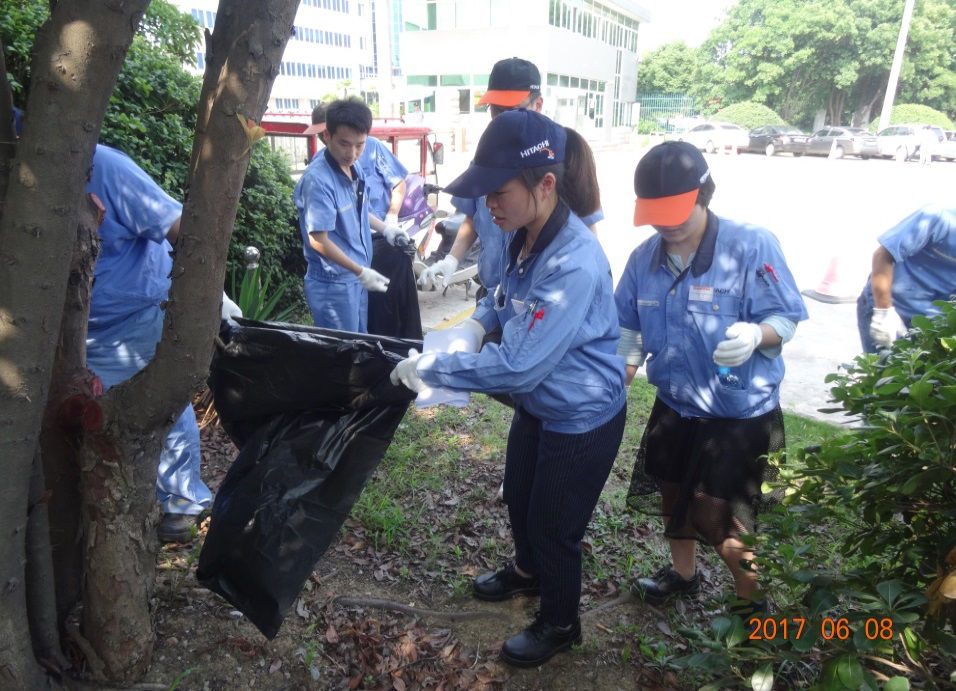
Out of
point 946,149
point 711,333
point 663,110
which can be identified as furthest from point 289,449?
point 663,110

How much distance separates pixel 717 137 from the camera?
29875mm

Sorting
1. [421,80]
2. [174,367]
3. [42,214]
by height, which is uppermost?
[421,80]

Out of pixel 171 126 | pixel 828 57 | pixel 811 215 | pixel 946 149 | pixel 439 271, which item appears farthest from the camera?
pixel 828 57

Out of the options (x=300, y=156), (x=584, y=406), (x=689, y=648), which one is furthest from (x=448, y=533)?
(x=300, y=156)

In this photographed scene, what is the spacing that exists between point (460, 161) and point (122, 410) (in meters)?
23.5

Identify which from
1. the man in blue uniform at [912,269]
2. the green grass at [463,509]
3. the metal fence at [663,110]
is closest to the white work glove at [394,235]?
the green grass at [463,509]

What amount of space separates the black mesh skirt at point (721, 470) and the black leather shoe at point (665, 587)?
1.19 ft

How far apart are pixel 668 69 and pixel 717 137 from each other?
73.7 feet

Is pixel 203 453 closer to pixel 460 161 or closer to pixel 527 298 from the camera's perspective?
pixel 527 298

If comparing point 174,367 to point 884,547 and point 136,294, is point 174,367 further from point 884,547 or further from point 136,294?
point 884,547

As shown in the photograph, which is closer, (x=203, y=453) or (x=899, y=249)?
(x=899, y=249)

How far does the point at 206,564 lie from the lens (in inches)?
83.1

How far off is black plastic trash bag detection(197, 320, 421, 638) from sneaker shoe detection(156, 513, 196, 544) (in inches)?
30.1
